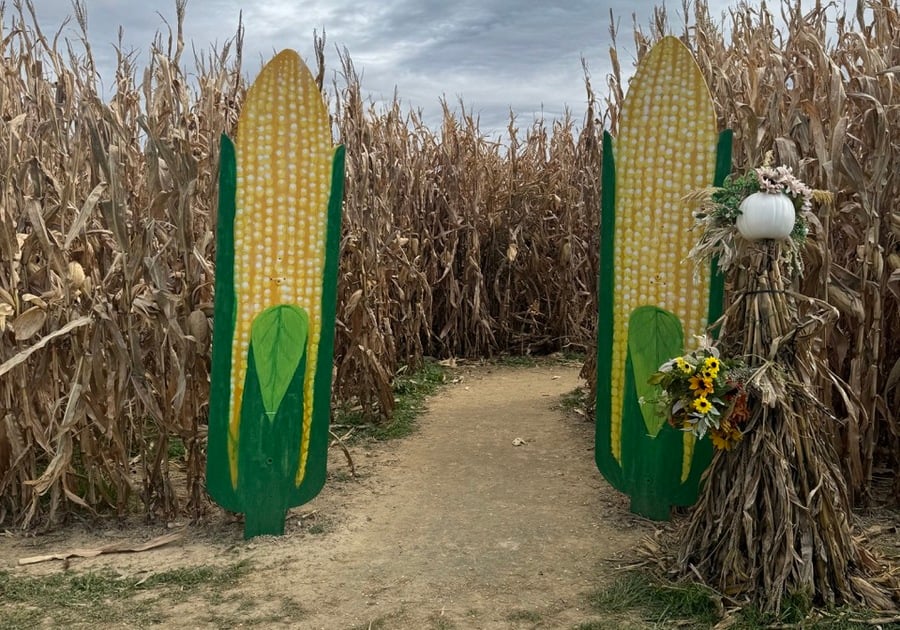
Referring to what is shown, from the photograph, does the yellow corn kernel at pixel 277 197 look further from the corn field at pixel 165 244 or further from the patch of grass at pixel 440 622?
the patch of grass at pixel 440 622

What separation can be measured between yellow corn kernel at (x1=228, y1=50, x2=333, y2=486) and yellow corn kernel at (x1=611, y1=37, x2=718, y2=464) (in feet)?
4.96

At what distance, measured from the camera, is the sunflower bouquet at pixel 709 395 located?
3072 millimetres

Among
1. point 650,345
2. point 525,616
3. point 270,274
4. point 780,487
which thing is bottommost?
point 525,616

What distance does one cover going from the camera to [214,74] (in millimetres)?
5527

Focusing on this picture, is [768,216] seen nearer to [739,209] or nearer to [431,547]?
[739,209]

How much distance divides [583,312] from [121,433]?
237 inches

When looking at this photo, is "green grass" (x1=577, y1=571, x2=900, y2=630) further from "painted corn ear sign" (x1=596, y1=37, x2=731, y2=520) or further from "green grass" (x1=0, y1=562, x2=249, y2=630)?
"green grass" (x1=0, y1=562, x2=249, y2=630)

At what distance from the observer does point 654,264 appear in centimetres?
392

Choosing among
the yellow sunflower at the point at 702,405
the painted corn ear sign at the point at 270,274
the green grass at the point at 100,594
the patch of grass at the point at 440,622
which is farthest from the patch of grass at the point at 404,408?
the yellow sunflower at the point at 702,405

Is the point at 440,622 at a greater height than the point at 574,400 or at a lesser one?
lesser

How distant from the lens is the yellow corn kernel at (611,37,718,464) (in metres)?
3.83

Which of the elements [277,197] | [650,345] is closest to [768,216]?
[650,345]

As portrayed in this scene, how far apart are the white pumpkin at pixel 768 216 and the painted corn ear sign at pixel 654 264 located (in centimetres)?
77

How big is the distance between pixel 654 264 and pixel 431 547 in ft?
5.80
